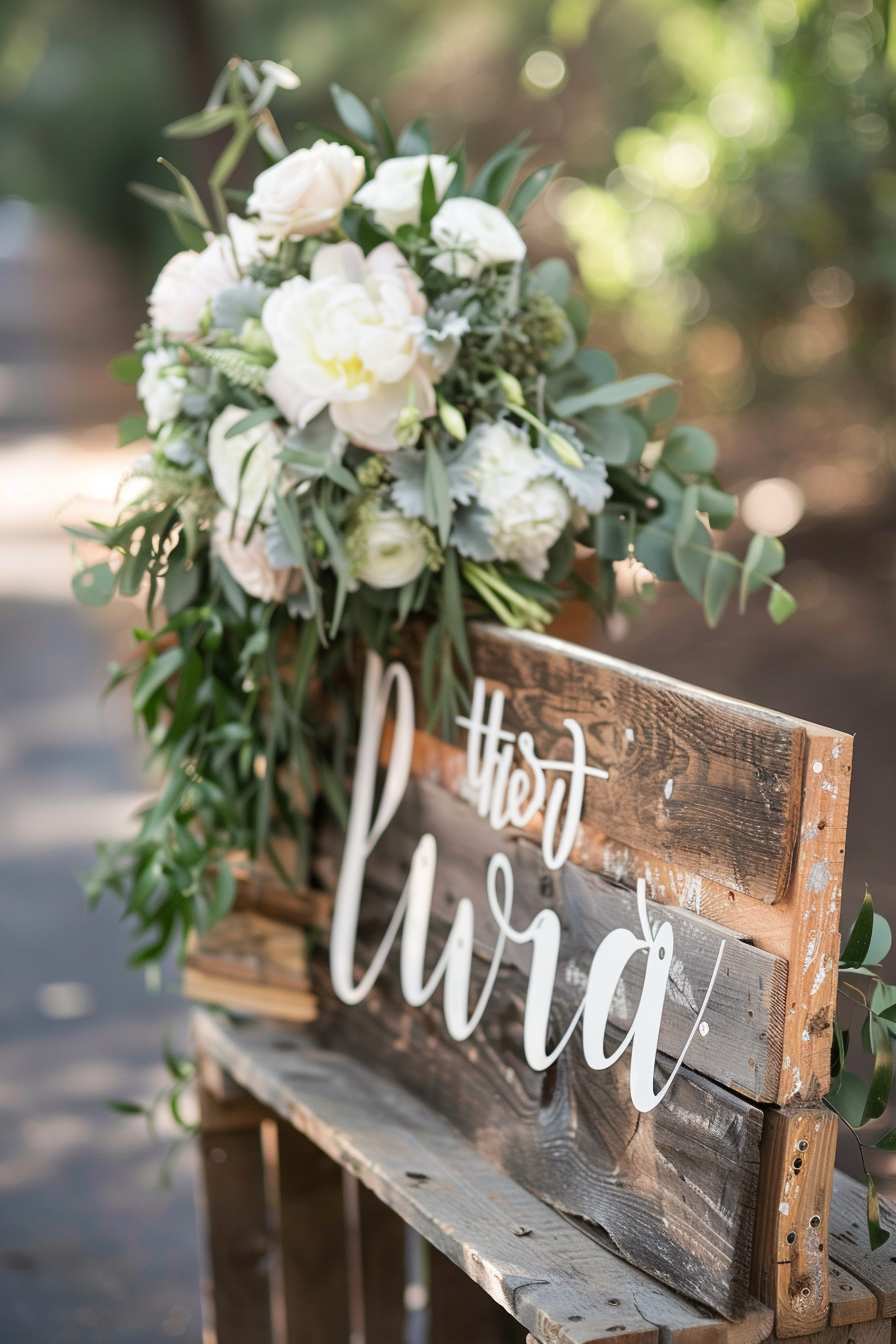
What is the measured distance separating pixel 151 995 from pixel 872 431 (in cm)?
558

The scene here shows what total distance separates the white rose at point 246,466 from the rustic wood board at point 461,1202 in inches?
23.3

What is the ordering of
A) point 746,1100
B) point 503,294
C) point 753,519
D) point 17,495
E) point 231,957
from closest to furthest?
1. point 746,1100
2. point 503,294
3. point 231,957
4. point 753,519
5. point 17,495

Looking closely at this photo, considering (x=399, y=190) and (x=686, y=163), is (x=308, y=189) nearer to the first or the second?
(x=399, y=190)

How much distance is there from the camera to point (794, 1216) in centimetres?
89

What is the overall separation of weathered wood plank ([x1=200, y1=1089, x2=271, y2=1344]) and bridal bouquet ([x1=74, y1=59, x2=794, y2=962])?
419 millimetres

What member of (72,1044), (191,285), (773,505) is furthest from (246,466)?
(773,505)

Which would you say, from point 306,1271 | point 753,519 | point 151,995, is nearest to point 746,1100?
point 306,1271

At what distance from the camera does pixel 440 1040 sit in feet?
4.14

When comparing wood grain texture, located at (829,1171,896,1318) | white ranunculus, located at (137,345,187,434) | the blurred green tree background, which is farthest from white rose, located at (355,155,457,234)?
the blurred green tree background

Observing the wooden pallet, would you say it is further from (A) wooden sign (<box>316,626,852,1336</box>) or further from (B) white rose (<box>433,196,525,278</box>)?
(B) white rose (<box>433,196,525,278</box>)

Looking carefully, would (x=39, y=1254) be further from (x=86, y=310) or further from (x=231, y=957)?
(x=86, y=310)

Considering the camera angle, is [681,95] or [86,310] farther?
[86,310]

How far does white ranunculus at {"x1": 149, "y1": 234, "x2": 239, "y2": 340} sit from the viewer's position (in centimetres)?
124

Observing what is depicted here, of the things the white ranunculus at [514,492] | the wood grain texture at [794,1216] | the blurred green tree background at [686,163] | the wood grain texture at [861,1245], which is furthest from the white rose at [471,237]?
the blurred green tree background at [686,163]
